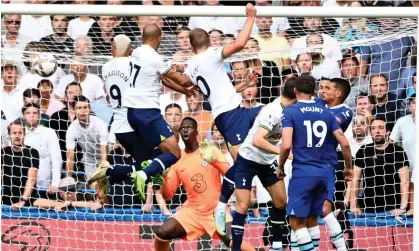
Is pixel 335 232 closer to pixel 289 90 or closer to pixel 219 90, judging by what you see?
pixel 289 90

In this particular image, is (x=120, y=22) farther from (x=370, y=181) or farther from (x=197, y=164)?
(x=370, y=181)

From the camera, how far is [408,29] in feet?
41.9

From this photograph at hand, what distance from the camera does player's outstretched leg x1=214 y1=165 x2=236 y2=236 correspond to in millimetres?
12336

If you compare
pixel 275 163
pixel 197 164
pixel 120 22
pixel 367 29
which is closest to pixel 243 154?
pixel 275 163

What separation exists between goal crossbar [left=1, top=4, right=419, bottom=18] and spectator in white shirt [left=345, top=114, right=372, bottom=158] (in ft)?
6.72

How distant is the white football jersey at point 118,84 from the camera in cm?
1220

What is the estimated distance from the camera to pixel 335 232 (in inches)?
470

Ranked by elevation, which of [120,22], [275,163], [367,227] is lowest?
[367,227]

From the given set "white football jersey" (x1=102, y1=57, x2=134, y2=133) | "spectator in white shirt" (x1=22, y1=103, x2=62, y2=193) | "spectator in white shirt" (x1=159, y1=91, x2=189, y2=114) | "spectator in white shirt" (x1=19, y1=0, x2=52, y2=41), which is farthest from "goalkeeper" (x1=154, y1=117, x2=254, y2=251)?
"spectator in white shirt" (x1=19, y1=0, x2=52, y2=41)

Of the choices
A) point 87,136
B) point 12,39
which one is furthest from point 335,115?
point 12,39

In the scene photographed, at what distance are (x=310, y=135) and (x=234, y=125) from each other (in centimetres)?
100

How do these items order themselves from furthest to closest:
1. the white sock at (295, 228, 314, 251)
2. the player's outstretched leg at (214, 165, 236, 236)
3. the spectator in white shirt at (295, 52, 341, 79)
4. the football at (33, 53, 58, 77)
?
the spectator in white shirt at (295, 52, 341, 79) → the player's outstretched leg at (214, 165, 236, 236) → the football at (33, 53, 58, 77) → the white sock at (295, 228, 314, 251)

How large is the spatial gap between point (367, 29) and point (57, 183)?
3726mm

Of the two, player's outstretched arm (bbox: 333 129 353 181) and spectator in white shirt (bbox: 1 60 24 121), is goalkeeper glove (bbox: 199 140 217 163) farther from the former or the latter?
spectator in white shirt (bbox: 1 60 24 121)
